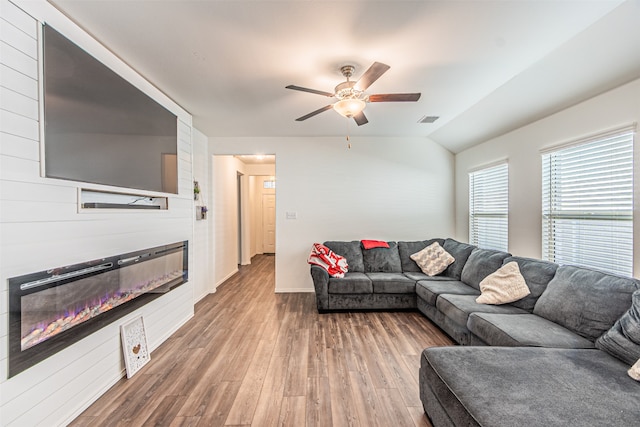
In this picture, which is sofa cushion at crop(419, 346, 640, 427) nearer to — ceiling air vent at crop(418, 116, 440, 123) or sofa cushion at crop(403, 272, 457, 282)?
sofa cushion at crop(403, 272, 457, 282)

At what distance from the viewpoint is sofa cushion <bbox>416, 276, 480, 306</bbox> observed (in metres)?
3.14

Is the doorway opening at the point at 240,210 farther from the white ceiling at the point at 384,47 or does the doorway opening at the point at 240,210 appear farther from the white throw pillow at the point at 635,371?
the white throw pillow at the point at 635,371

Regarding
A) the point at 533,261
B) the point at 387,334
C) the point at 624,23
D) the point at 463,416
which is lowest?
the point at 387,334

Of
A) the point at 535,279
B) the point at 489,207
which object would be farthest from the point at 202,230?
the point at 489,207

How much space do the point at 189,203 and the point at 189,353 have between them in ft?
5.80

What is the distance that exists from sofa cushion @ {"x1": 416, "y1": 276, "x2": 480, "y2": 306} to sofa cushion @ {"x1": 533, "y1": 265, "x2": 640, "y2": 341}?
2.58ft

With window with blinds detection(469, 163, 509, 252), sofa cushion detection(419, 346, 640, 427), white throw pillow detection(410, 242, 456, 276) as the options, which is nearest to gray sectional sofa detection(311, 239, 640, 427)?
sofa cushion detection(419, 346, 640, 427)

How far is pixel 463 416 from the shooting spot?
129 centimetres

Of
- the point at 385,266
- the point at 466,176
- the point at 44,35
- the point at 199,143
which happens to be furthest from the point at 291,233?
the point at 44,35

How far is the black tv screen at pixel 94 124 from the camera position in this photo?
1666 mm

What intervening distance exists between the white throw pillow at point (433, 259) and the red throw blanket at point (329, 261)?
1.15 metres

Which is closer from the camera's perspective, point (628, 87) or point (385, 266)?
point (628, 87)

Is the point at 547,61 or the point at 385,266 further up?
the point at 547,61

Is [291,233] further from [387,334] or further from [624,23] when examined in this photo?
[624,23]
